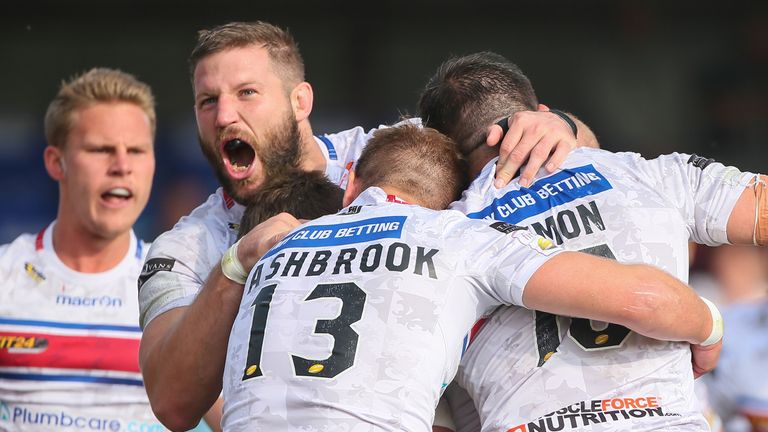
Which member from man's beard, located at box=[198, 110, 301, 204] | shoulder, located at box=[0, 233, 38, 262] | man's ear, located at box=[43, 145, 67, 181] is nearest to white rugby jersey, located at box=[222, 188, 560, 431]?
man's beard, located at box=[198, 110, 301, 204]

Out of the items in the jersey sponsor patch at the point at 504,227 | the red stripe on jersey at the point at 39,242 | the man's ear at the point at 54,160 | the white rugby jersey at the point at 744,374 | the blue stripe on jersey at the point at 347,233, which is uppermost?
the blue stripe on jersey at the point at 347,233

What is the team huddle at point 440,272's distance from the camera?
296 cm

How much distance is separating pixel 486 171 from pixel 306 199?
604 mm

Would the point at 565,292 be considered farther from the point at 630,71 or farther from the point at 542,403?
the point at 630,71

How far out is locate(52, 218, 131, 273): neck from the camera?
585 cm

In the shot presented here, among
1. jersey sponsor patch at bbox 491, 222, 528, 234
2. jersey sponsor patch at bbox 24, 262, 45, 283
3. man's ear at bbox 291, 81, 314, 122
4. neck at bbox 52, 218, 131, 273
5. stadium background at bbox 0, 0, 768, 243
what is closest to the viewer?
jersey sponsor patch at bbox 491, 222, 528, 234

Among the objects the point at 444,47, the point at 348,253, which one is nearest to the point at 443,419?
the point at 348,253

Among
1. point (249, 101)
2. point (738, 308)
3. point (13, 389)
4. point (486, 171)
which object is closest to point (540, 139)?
point (486, 171)

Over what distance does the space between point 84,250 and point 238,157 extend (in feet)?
5.37

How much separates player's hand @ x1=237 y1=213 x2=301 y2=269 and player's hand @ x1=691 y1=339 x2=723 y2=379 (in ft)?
4.25

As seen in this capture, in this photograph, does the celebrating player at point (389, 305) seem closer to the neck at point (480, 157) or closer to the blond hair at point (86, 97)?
the neck at point (480, 157)

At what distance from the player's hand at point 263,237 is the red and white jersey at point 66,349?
2.35 metres

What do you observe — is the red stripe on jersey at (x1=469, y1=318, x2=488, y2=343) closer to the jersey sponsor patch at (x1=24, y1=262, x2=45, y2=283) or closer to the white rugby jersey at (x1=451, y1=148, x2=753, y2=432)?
the white rugby jersey at (x1=451, y1=148, x2=753, y2=432)

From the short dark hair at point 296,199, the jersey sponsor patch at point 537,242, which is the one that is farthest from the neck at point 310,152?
the jersey sponsor patch at point 537,242
